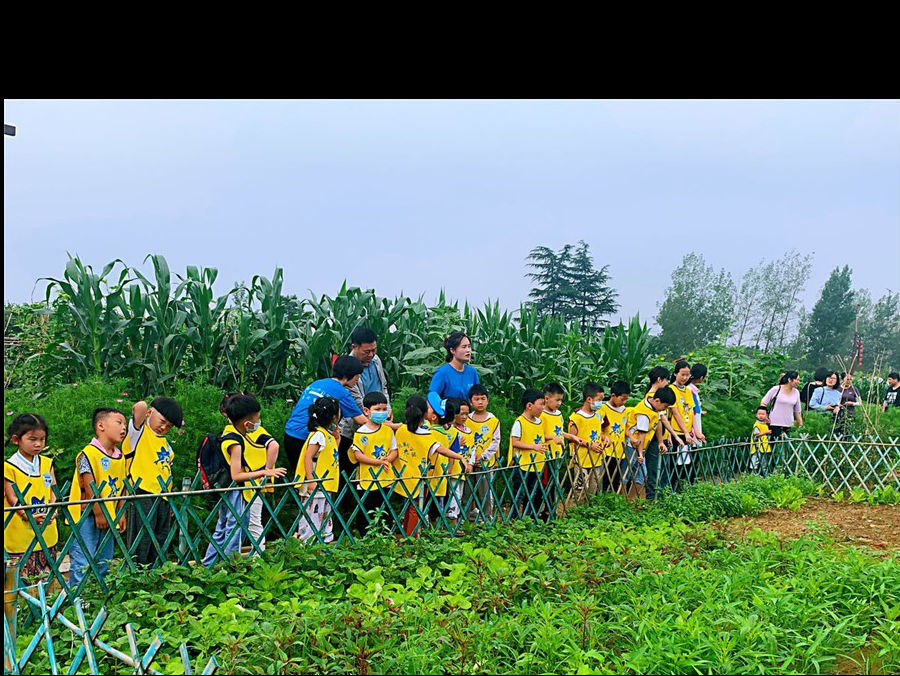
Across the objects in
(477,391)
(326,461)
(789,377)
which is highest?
(789,377)

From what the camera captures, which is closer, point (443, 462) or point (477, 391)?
point (443, 462)

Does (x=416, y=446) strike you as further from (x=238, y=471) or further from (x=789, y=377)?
(x=789, y=377)

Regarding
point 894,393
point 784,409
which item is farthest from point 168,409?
point 894,393

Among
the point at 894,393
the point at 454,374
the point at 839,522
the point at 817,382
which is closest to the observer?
the point at 454,374

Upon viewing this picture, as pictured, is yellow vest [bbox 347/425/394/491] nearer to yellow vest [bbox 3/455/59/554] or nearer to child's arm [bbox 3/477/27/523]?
yellow vest [bbox 3/455/59/554]

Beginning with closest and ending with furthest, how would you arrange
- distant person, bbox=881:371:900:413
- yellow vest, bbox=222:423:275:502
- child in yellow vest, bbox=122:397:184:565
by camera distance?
child in yellow vest, bbox=122:397:184:565 < yellow vest, bbox=222:423:275:502 < distant person, bbox=881:371:900:413

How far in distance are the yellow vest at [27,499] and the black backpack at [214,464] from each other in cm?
122

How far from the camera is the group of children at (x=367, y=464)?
5.09m

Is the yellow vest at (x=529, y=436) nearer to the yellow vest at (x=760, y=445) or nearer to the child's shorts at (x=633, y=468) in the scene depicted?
the child's shorts at (x=633, y=468)

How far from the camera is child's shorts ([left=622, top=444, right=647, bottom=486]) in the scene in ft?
29.5

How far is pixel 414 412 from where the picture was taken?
7141 millimetres

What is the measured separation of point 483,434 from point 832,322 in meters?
51.0

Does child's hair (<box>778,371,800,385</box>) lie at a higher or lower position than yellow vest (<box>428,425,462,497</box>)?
higher

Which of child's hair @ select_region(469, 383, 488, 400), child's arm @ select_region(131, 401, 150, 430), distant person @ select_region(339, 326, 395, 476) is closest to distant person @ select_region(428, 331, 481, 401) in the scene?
child's hair @ select_region(469, 383, 488, 400)
